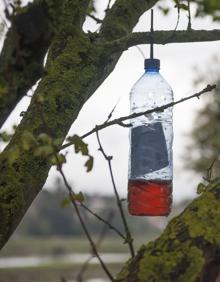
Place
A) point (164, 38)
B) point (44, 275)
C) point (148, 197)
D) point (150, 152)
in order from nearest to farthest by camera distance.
→ 1. point (164, 38)
2. point (148, 197)
3. point (150, 152)
4. point (44, 275)

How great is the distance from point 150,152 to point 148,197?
27cm

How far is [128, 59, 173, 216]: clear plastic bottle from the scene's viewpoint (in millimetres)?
3346

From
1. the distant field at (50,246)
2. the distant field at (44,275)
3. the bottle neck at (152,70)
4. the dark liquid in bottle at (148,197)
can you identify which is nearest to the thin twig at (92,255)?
the dark liquid in bottle at (148,197)

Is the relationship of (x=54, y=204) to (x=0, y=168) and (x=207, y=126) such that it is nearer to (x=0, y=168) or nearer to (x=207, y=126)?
(x=207, y=126)

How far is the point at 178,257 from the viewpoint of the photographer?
232cm

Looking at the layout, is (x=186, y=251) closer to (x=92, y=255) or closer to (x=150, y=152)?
(x=92, y=255)

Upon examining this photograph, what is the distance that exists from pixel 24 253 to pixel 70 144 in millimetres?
58239

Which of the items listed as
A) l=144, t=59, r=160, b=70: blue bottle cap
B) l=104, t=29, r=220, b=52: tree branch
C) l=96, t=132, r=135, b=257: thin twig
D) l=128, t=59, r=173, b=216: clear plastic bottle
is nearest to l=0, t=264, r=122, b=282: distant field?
l=128, t=59, r=173, b=216: clear plastic bottle

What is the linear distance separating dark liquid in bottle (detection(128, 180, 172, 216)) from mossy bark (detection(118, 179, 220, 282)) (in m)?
0.86

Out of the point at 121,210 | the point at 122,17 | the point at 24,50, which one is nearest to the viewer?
the point at 24,50

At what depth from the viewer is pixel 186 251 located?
2.33m

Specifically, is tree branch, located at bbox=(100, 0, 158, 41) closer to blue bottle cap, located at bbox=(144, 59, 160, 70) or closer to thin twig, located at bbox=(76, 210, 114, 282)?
blue bottle cap, located at bbox=(144, 59, 160, 70)

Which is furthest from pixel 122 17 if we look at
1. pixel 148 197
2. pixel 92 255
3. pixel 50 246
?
pixel 50 246

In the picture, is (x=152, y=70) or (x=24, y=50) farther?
(x=152, y=70)
